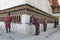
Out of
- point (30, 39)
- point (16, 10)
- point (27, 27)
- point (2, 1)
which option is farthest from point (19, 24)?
point (2, 1)

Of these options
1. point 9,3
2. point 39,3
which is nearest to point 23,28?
point 9,3

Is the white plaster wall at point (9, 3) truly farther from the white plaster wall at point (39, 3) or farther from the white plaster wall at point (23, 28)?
the white plaster wall at point (23, 28)

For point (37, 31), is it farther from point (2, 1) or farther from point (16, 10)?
point (2, 1)

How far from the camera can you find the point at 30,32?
1389 centimetres

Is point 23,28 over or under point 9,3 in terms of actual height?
under

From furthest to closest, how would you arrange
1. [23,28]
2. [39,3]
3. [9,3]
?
[39,3], [9,3], [23,28]

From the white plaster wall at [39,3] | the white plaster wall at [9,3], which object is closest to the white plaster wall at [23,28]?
the white plaster wall at [9,3]

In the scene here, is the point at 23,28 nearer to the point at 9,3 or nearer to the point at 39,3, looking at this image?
the point at 9,3

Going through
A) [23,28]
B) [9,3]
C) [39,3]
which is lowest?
[23,28]

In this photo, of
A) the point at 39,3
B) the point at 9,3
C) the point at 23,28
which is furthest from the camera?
the point at 39,3

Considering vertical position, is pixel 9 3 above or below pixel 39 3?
below

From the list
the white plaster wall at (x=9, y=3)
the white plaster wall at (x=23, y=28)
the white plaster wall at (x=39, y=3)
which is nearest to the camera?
the white plaster wall at (x=23, y=28)

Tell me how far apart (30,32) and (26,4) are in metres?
2.38

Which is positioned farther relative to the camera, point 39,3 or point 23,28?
point 39,3
